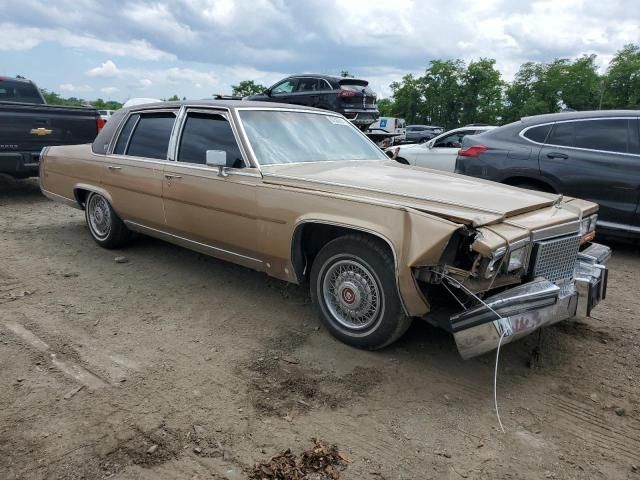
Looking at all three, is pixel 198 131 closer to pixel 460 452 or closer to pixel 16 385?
pixel 16 385

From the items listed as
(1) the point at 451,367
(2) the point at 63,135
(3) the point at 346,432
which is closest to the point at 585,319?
(1) the point at 451,367

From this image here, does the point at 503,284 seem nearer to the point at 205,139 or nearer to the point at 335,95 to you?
the point at 205,139

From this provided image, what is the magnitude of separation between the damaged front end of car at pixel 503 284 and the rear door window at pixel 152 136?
3.11 m

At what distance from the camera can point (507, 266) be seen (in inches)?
117

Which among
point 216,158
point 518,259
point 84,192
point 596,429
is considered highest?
point 216,158

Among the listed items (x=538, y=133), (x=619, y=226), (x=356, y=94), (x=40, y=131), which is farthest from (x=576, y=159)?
(x=356, y=94)

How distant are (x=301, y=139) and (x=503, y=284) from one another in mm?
2270

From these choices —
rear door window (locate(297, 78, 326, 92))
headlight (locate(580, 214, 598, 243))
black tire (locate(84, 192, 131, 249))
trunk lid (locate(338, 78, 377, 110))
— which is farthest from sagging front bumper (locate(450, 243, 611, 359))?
rear door window (locate(297, 78, 326, 92))

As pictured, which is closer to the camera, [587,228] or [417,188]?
[417,188]

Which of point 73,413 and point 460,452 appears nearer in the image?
point 460,452

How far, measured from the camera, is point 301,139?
178 inches

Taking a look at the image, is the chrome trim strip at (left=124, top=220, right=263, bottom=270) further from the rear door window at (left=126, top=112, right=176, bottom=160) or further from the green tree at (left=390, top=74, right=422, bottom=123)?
the green tree at (left=390, top=74, right=422, bottom=123)

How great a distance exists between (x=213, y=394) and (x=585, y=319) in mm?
3115

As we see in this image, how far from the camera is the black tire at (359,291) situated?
327cm
